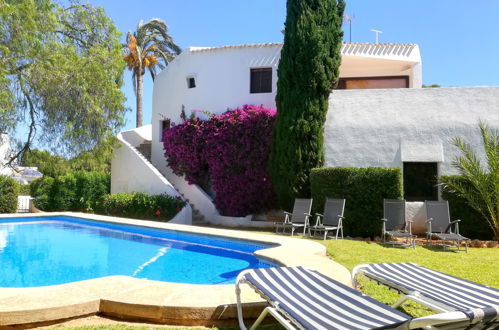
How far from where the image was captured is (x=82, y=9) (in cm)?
1905

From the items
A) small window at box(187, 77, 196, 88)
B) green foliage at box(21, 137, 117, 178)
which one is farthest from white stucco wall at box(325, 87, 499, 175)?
green foliage at box(21, 137, 117, 178)

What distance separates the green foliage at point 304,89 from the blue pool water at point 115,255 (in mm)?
4574

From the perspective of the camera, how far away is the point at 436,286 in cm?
353

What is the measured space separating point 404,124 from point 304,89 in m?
3.59

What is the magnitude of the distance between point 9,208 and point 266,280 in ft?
58.0

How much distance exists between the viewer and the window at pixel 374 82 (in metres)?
17.3

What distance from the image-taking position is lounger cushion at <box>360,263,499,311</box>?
3.00 meters

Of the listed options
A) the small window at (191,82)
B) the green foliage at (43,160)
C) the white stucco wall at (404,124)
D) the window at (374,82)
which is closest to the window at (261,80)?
the small window at (191,82)

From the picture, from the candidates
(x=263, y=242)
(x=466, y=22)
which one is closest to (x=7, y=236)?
(x=263, y=242)

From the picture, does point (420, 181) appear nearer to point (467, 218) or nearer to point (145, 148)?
point (467, 218)

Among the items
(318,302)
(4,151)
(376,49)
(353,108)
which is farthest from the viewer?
(4,151)

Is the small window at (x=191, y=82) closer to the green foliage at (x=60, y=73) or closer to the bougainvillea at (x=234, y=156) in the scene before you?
the bougainvillea at (x=234, y=156)

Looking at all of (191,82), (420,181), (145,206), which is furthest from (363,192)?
(191,82)

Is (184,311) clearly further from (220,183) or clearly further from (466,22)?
(466,22)
